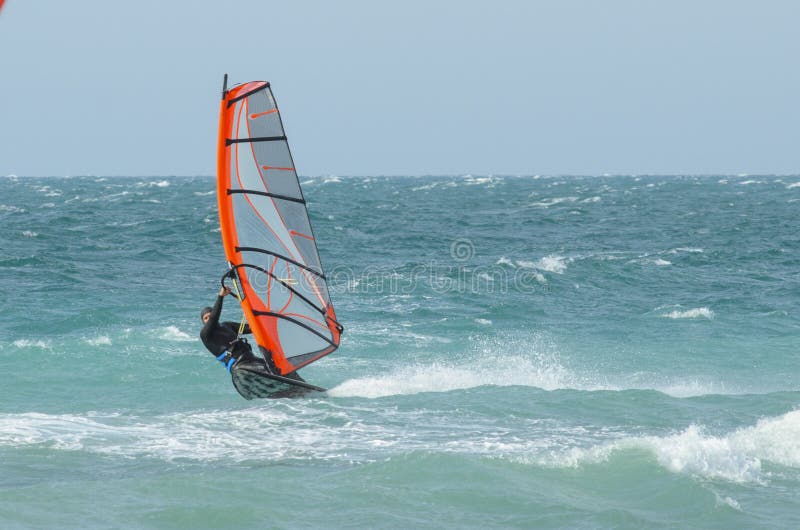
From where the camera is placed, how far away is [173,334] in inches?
633

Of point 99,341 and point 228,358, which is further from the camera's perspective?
point 99,341

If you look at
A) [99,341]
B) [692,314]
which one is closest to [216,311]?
[99,341]

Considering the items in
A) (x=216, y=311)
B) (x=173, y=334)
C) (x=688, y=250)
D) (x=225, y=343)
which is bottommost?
(x=173, y=334)

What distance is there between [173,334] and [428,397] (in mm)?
5748

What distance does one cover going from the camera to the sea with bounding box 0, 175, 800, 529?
26.0 ft

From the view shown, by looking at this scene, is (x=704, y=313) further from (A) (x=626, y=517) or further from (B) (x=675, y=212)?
(B) (x=675, y=212)

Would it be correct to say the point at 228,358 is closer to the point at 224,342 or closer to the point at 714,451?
the point at 224,342

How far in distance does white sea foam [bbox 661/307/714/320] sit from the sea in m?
0.07

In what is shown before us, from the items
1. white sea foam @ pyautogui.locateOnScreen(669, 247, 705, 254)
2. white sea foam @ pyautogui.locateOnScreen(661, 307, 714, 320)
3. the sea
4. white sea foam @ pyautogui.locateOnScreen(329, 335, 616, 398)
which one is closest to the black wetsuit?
the sea

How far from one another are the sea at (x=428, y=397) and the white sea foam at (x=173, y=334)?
0.12 feet

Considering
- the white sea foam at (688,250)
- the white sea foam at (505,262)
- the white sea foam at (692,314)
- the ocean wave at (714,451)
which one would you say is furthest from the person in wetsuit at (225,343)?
the white sea foam at (688,250)

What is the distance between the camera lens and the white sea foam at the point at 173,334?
1580 centimetres

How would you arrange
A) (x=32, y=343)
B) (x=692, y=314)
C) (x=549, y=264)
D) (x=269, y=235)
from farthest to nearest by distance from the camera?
1. (x=549, y=264)
2. (x=692, y=314)
3. (x=32, y=343)
4. (x=269, y=235)

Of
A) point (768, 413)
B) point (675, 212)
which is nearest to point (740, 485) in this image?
point (768, 413)
